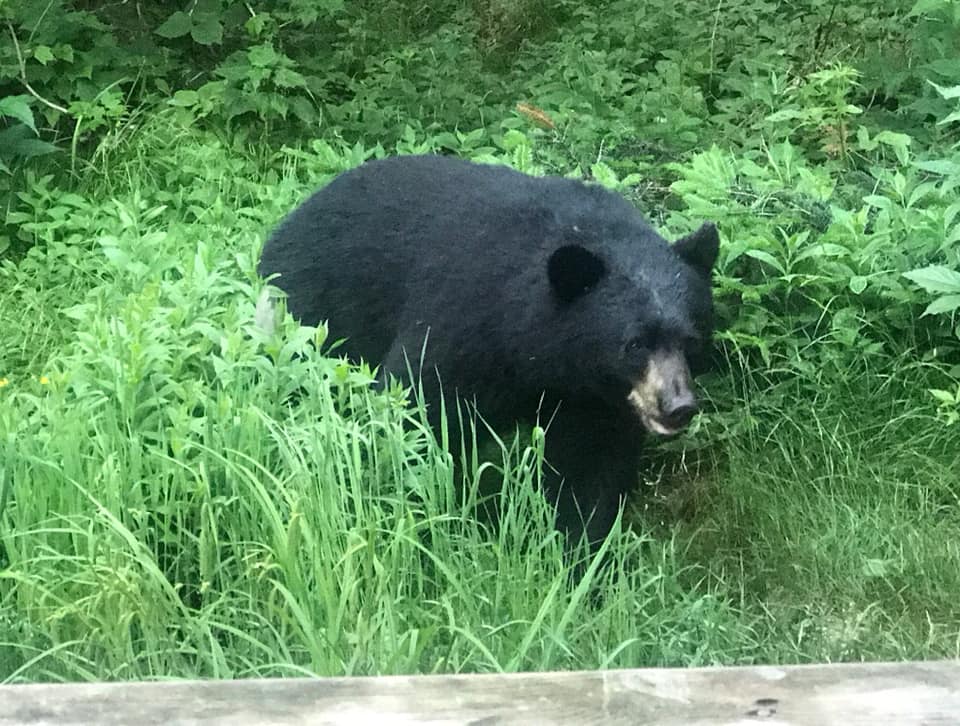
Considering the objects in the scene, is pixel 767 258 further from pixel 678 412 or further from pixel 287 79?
pixel 287 79

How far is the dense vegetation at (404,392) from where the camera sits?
3.05 metres

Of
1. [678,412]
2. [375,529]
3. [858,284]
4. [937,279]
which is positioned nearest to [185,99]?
[858,284]

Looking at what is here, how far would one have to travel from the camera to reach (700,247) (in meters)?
4.14

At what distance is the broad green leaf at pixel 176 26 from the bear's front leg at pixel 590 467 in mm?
4529

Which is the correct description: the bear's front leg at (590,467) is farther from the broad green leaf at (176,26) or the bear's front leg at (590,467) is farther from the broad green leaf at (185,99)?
the broad green leaf at (176,26)

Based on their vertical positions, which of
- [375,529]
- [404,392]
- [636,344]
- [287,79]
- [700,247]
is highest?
[287,79]

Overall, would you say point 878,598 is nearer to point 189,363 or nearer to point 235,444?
point 235,444

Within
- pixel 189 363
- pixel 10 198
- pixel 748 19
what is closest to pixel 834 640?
pixel 189 363

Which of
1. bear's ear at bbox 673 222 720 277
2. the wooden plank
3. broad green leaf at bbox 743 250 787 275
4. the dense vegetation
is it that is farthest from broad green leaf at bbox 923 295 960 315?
the wooden plank

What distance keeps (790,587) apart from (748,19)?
5.27m

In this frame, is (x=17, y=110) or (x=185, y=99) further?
(x=185, y=99)

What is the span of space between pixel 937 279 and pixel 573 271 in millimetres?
1336

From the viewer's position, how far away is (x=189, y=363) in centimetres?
378

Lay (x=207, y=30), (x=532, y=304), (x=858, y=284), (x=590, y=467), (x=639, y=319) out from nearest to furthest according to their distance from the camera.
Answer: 1. (x=639, y=319)
2. (x=532, y=304)
3. (x=590, y=467)
4. (x=858, y=284)
5. (x=207, y=30)
